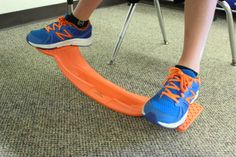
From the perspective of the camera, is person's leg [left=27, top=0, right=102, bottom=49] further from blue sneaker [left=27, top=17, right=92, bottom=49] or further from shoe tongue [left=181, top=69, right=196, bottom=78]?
shoe tongue [left=181, top=69, right=196, bottom=78]

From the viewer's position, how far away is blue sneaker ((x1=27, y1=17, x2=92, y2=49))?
899 mm

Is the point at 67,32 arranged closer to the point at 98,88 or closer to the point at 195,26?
the point at 98,88

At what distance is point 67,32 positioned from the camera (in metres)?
0.91

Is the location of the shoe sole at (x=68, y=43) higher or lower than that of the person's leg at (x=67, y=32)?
lower

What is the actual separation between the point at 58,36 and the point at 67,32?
34 mm

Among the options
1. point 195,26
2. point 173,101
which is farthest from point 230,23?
point 173,101

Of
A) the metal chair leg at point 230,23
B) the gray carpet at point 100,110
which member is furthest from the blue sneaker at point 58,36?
the metal chair leg at point 230,23

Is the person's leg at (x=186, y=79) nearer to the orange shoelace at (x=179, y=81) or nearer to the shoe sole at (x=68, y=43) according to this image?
the orange shoelace at (x=179, y=81)

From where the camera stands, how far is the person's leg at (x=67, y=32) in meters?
0.90

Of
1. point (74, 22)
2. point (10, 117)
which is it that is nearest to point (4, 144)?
point (10, 117)

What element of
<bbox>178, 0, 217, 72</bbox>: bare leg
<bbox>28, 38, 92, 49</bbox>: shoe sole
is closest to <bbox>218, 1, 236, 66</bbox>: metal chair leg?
<bbox>178, 0, 217, 72</bbox>: bare leg

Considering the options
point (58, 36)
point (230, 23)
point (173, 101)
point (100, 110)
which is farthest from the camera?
point (230, 23)

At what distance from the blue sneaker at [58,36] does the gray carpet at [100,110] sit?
135mm

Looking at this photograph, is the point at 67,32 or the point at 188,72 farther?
the point at 67,32
